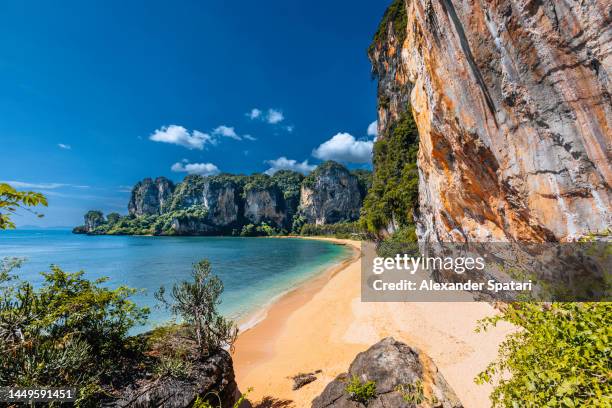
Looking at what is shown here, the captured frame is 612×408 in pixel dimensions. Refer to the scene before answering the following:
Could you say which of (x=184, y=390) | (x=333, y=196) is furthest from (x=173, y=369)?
(x=333, y=196)

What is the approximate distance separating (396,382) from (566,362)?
3.38 m

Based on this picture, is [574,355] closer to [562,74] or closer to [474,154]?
[562,74]

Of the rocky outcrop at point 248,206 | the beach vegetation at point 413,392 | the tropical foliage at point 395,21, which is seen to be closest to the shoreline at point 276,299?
the beach vegetation at point 413,392

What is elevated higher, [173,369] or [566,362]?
[566,362]

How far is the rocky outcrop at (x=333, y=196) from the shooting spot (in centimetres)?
11981

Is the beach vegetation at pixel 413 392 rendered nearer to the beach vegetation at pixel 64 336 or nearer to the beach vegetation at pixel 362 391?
the beach vegetation at pixel 362 391

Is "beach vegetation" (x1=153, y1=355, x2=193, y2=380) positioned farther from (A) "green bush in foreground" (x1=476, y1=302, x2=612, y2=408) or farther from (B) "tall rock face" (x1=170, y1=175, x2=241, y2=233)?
(B) "tall rock face" (x1=170, y1=175, x2=241, y2=233)

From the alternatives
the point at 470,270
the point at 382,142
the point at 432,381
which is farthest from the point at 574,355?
the point at 382,142

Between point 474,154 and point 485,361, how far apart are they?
21.9 feet

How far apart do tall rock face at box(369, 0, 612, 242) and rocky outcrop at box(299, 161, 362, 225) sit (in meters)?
109

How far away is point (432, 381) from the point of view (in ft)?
15.6

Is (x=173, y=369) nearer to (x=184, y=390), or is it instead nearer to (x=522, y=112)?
(x=184, y=390)

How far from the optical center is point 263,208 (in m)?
128

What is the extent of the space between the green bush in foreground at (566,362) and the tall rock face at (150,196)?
553 feet
